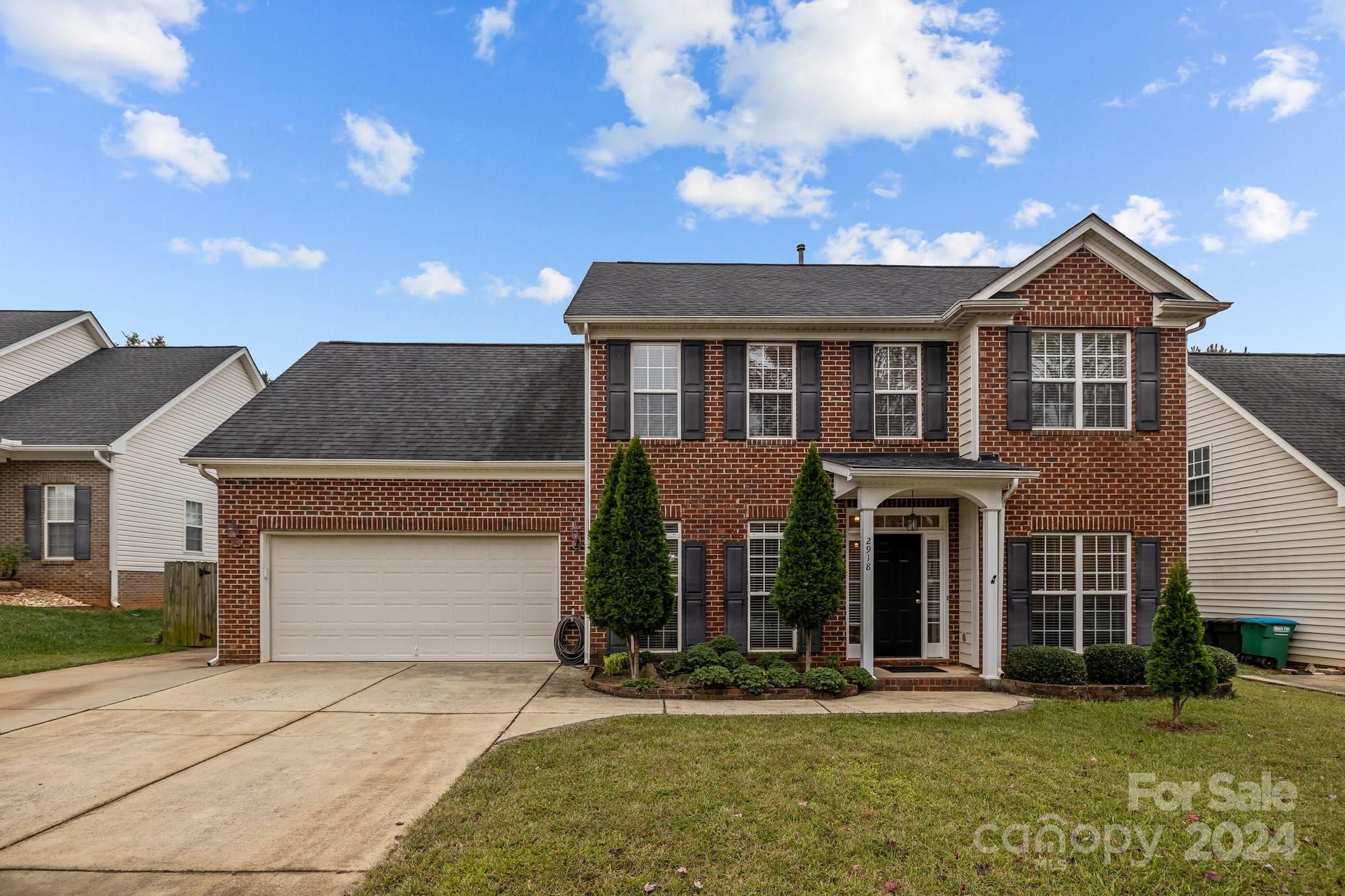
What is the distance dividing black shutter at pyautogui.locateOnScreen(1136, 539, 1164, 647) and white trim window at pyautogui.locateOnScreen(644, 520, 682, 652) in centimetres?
670

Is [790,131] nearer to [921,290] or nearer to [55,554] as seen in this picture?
[921,290]

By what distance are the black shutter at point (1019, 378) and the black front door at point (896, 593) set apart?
230 centimetres

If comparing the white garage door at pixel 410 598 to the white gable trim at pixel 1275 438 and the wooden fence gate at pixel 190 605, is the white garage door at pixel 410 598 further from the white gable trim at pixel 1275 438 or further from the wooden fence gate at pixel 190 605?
the white gable trim at pixel 1275 438

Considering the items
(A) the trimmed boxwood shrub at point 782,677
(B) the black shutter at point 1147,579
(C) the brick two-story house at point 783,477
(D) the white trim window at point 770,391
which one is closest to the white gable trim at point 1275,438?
(C) the brick two-story house at point 783,477

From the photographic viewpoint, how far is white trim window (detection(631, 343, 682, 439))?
446 inches

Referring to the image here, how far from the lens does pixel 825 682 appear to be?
9.20 m

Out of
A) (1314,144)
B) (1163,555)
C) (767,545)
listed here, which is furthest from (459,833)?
(1314,144)

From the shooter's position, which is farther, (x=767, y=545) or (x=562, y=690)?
(x=767, y=545)

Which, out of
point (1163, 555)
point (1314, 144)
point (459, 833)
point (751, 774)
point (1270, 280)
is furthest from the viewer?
point (1270, 280)

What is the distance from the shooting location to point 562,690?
9.43m

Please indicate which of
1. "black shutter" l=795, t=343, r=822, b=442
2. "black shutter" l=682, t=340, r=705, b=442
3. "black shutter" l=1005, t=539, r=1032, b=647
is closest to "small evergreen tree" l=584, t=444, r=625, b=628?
"black shutter" l=682, t=340, r=705, b=442

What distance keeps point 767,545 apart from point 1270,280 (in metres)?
18.1

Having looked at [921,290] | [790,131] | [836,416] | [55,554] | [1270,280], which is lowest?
[55,554]

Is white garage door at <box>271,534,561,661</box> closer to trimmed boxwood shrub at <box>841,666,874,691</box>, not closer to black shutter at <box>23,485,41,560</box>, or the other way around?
trimmed boxwood shrub at <box>841,666,874,691</box>
